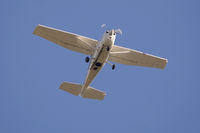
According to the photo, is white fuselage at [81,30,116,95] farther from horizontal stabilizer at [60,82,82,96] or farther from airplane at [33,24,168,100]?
horizontal stabilizer at [60,82,82,96]

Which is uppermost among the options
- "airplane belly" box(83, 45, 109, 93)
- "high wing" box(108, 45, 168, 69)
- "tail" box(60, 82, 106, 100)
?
"high wing" box(108, 45, 168, 69)

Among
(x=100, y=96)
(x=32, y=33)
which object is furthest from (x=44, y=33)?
(x=100, y=96)

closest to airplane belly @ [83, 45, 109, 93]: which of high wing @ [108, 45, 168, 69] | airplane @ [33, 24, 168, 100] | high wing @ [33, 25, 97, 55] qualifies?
airplane @ [33, 24, 168, 100]

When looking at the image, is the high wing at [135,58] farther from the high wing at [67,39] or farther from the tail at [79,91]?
the tail at [79,91]

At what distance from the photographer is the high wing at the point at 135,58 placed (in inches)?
1177

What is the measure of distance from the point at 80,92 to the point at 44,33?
5.90 metres

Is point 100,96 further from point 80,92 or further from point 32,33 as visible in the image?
point 32,33

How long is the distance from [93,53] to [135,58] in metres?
3.62

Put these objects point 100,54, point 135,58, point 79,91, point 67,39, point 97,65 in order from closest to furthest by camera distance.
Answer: point 100,54, point 97,65, point 67,39, point 135,58, point 79,91

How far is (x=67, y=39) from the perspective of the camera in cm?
2902

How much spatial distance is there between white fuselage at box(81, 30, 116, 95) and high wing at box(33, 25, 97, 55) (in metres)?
0.90

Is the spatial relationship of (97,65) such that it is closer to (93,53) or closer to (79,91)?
(93,53)

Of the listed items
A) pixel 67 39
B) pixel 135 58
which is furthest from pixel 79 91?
pixel 135 58

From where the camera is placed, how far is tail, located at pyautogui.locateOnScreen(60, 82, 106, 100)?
103 ft
